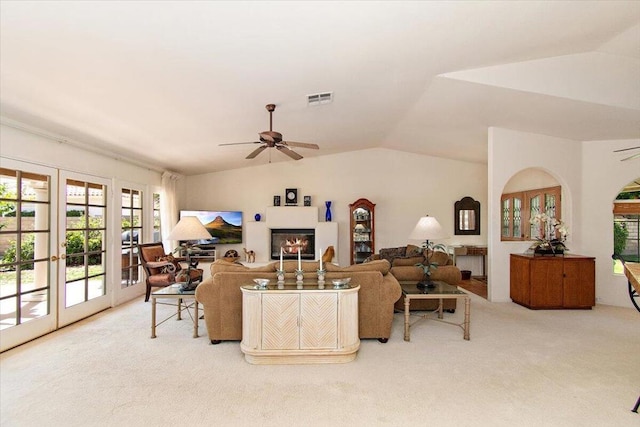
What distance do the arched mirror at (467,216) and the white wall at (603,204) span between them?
246cm

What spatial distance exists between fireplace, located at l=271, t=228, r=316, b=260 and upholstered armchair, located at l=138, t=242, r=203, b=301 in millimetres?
2533

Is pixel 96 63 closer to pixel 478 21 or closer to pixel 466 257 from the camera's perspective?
pixel 478 21

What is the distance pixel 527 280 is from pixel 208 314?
14.9 feet

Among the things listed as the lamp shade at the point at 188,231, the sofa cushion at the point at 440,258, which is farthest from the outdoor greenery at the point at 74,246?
the sofa cushion at the point at 440,258

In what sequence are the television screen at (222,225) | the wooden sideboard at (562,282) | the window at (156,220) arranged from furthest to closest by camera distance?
1. the television screen at (222,225)
2. the window at (156,220)
3. the wooden sideboard at (562,282)

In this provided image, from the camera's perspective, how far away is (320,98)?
4.04 meters

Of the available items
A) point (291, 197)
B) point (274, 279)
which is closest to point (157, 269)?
point (274, 279)

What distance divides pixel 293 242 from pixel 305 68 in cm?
504

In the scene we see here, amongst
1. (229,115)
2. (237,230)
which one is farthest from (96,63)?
(237,230)

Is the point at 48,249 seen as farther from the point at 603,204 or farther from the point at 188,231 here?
the point at 603,204

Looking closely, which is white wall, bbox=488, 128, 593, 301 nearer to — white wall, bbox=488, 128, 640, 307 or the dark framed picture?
white wall, bbox=488, 128, 640, 307

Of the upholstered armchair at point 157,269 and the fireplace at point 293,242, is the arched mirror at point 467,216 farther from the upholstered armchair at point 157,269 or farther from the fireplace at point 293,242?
the upholstered armchair at point 157,269

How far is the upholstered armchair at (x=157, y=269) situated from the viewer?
525 centimetres

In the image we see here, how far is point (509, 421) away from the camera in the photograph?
7.47 feet
